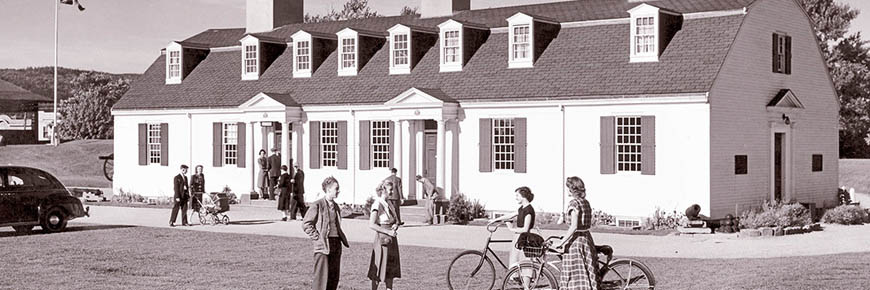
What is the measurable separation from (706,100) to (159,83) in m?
23.0

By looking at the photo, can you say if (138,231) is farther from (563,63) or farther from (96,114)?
(96,114)

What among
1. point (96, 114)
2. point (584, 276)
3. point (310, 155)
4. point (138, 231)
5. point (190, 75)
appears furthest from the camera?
point (96, 114)

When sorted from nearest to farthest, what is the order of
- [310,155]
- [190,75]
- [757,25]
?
[757,25] → [310,155] → [190,75]

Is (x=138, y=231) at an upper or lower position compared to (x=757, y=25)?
lower

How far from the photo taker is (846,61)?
59750mm

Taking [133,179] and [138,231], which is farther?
[133,179]

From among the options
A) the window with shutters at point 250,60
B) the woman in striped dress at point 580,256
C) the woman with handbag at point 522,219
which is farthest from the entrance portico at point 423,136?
the woman in striped dress at point 580,256

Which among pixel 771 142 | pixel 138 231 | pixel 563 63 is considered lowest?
pixel 138 231

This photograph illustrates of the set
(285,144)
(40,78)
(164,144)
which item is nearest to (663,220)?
(285,144)

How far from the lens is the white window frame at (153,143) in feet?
137

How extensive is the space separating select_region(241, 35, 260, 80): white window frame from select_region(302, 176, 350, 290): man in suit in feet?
86.4

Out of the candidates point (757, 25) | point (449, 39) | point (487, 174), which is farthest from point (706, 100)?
point (449, 39)

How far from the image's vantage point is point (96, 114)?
98000 mm

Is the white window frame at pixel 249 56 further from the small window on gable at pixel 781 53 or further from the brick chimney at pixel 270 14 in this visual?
the small window on gable at pixel 781 53
